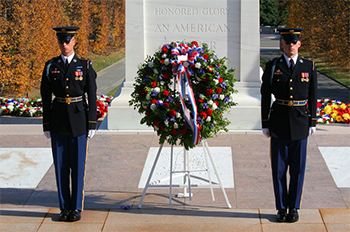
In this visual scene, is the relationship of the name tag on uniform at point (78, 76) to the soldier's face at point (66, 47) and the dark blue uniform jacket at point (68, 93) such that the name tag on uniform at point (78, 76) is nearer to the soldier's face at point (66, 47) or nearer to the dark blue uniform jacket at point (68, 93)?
the dark blue uniform jacket at point (68, 93)

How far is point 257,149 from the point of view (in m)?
6.94

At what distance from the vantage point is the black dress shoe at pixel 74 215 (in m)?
4.70

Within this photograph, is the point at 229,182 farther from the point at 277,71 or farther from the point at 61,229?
the point at 61,229

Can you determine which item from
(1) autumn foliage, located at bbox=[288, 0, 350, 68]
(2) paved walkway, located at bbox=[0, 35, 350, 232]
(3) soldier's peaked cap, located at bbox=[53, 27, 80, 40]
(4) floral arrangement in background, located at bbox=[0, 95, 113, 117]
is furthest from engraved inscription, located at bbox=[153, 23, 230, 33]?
(1) autumn foliage, located at bbox=[288, 0, 350, 68]

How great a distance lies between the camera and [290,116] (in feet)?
15.0

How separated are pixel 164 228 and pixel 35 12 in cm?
1189

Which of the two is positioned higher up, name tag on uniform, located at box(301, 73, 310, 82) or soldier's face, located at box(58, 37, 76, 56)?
soldier's face, located at box(58, 37, 76, 56)

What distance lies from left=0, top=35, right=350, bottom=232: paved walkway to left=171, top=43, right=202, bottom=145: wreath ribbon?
825mm

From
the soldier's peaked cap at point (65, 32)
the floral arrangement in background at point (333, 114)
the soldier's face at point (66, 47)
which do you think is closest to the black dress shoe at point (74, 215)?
the soldier's face at point (66, 47)

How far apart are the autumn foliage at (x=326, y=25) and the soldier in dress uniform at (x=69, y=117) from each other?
12.7 metres

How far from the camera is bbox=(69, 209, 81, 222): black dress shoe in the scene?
15.4 feet

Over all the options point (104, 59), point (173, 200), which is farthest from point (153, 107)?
point (104, 59)

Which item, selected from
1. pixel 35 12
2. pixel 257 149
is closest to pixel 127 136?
pixel 257 149

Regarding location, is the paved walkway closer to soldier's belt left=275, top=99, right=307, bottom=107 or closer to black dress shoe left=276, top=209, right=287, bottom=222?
black dress shoe left=276, top=209, right=287, bottom=222
